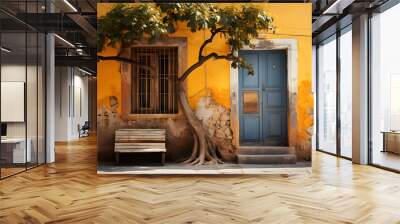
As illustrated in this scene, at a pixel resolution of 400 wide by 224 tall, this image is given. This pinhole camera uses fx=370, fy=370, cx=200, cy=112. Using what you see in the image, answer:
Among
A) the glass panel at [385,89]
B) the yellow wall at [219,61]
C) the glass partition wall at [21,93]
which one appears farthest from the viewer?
the yellow wall at [219,61]

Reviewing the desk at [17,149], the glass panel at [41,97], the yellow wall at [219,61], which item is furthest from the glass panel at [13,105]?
the yellow wall at [219,61]

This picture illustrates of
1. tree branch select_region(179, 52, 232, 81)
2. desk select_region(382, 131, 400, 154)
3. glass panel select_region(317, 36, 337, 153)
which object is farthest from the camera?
glass panel select_region(317, 36, 337, 153)

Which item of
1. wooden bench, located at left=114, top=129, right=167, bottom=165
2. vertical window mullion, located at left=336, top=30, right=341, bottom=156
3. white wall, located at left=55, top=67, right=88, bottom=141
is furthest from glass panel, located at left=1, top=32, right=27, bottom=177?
white wall, located at left=55, top=67, right=88, bottom=141

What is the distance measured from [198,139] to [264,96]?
171cm

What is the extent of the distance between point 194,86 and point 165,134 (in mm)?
1125

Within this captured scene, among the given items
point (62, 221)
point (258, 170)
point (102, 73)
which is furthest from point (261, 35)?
point (62, 221)

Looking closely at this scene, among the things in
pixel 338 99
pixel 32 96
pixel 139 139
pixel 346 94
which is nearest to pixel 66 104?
pixel 32 96

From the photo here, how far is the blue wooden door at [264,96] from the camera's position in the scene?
7.76 meters

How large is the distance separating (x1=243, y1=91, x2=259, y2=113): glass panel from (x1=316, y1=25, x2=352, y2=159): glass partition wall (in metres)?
2.53

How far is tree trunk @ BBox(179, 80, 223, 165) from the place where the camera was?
7.20 m

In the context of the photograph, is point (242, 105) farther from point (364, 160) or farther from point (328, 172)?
point (364, 160)

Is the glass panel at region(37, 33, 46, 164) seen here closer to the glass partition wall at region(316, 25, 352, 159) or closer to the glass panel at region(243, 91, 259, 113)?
the glass panel at region(243, 91, 259, 113)

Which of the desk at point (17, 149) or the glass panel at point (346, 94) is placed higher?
the glass panel at point (346, 94)

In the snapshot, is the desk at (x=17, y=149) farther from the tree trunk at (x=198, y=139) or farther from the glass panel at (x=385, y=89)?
the glass panel at (x=385, y=89)
